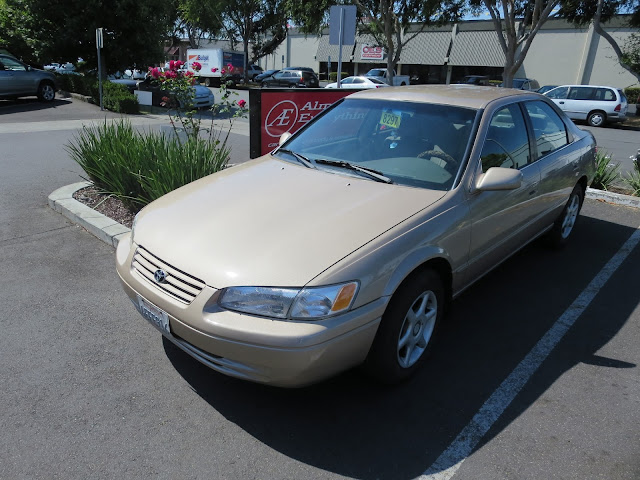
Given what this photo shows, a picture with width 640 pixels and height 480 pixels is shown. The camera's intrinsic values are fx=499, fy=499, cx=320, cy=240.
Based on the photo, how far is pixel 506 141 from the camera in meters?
3.90

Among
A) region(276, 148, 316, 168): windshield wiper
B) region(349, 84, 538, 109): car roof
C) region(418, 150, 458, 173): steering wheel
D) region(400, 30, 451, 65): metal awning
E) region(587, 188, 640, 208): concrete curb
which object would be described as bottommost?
region(587, 188, 640, 208): concrete curb

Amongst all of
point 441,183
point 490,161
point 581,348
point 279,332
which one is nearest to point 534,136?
point 490,161

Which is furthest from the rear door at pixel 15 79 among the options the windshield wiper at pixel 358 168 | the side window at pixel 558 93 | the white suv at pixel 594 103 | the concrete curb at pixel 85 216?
the white suv at pixel 594 103

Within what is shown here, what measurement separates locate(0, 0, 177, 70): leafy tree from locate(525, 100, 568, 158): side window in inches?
653

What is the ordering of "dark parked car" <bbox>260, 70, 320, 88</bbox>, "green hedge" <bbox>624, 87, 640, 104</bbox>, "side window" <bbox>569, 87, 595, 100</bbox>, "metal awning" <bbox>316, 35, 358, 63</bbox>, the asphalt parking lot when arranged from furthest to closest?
1. "metal awning" <bbox>316, 35, 358, 63</bbox>
2. "dark parked car" <bbox>260, 70, 320, 88</bbox>
3. "green hedge" <bbox>624, 87, 640, 104</bbox>
4. "side window" <bbox>569, 87, 595, 100</bbox>
5. the asphalt parking lot

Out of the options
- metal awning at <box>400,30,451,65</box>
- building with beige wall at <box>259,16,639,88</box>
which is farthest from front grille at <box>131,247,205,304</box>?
metal awning at <box>400,30,451,65</box>

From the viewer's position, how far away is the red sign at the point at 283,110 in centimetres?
611

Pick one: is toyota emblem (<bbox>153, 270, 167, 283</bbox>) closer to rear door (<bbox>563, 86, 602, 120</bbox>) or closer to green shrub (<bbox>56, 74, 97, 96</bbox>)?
green shrub (<bbox>56, 74, 97, 96</bbox>)

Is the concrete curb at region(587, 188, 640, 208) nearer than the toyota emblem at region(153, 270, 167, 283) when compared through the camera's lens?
No

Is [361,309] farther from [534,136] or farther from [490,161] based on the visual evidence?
[534,136]

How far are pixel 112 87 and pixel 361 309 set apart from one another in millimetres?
16452

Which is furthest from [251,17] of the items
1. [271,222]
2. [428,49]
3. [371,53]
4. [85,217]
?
[271,222]

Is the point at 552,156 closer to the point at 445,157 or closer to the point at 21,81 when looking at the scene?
the point at 445,157

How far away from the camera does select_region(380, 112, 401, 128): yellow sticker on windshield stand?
3881 mm
